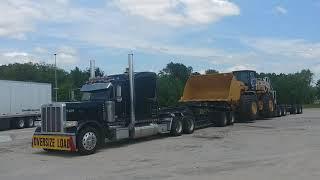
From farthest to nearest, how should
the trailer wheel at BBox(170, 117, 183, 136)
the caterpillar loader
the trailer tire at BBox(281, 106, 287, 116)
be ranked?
the trailer tire at BBox(281, 106, 287, 116) → the caterpillar loader → the trailer wheel at BBox(170, 117, 183, 136)

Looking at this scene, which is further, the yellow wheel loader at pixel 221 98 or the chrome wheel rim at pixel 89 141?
the yellow wheel loader at pixel 221 98

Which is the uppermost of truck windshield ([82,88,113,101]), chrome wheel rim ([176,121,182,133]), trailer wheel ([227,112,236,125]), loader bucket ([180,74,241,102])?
loader bucket ([180,74,241,102])

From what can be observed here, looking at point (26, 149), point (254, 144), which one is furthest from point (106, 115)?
point (254, 144)

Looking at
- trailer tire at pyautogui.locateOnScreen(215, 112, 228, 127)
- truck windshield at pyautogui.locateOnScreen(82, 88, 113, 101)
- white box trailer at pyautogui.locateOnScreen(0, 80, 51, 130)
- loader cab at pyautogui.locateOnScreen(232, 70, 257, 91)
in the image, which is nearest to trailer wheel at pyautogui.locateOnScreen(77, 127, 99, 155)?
truck windshield at pyautogui.locateOnScreen(82, 88, 113, 101)

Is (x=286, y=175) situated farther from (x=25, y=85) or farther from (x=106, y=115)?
(x=25, y=85)

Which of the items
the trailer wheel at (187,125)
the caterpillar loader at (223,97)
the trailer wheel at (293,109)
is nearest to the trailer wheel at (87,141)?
the trailer wheel at (187,125)

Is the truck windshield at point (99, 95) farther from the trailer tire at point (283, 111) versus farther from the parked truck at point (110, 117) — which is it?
the trailer tire at point (283, 111)

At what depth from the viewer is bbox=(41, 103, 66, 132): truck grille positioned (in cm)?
1750

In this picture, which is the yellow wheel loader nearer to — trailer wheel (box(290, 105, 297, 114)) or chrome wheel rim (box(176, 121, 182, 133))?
chrome wheel rim (box(176, 121, 182, 133))

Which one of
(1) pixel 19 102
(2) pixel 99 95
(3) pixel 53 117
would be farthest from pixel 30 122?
(3) pixel 53 117

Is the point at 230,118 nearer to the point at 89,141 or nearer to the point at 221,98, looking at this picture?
the point at 221,98

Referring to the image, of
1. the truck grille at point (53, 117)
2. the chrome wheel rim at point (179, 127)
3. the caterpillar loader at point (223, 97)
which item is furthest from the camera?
the caterpillar loader at point (223, 97)

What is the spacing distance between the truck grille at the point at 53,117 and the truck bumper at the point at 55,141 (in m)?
0.21

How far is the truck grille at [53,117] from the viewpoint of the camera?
17.5 metres
